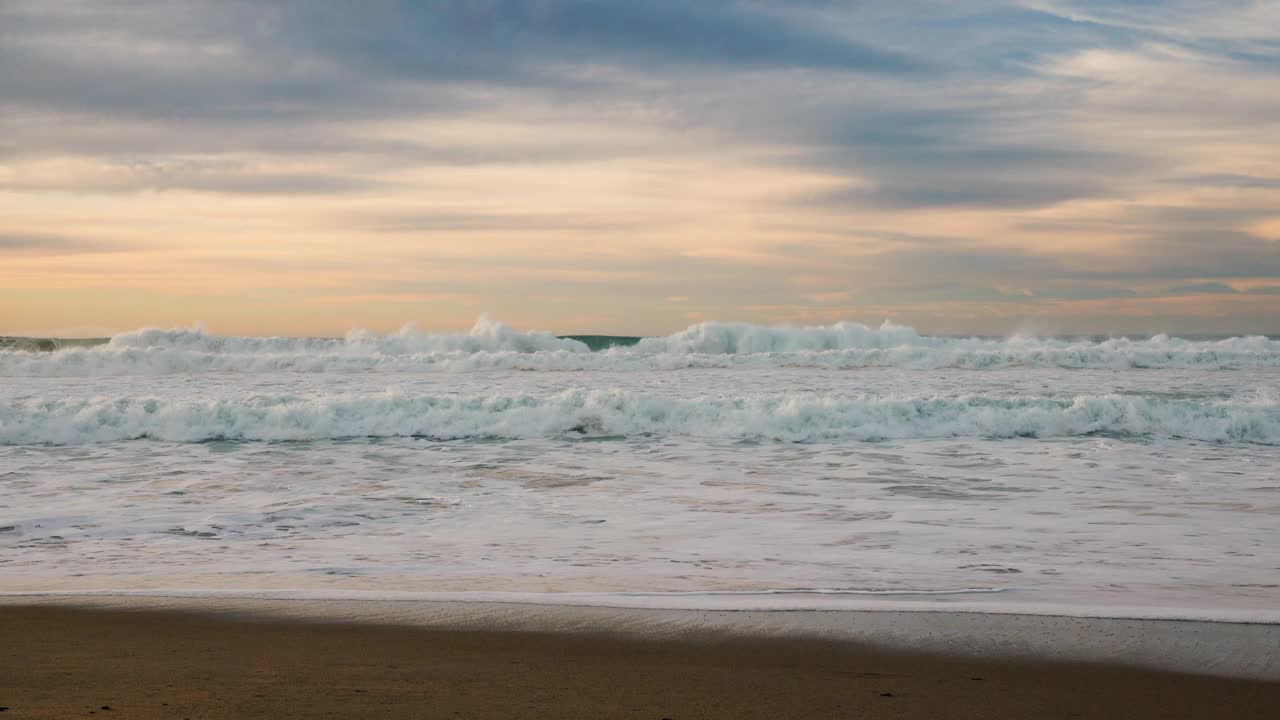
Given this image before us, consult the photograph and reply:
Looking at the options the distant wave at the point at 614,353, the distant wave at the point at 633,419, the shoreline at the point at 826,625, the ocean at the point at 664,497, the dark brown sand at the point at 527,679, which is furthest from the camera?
the distant wave at the point at 614,353

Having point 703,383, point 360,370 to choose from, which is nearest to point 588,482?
point 703,383

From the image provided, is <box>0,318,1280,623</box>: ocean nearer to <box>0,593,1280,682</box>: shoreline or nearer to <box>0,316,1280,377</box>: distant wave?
<box>0,593,1280,682</box>: shoreline

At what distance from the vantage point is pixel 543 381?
21750 millimetres

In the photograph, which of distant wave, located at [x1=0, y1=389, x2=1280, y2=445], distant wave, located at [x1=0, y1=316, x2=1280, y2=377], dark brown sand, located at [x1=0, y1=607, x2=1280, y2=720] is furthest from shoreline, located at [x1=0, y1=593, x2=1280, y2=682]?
distant wave, located at [x1=0, y1=316, x2=1280, y2=377]

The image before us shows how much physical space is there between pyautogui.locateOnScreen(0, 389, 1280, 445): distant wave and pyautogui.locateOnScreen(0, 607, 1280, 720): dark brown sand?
8699 millimetres

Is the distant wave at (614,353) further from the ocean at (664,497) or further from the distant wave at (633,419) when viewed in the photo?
the distant wave at (633,419)

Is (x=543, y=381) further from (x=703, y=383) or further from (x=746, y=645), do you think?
(x=746, y=645)

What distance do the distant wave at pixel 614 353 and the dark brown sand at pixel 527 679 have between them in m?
22.7

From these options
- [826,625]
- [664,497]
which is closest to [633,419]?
[664,497]

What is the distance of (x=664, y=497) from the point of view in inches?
316

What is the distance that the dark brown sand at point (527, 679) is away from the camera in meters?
3.13

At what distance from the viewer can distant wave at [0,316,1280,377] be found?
26047 mm

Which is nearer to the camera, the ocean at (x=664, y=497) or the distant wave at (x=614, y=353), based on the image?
the ocean at (x=664, y=497)

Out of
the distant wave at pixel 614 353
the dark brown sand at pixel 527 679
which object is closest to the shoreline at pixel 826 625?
the dark brown sand at pixel 527 679
